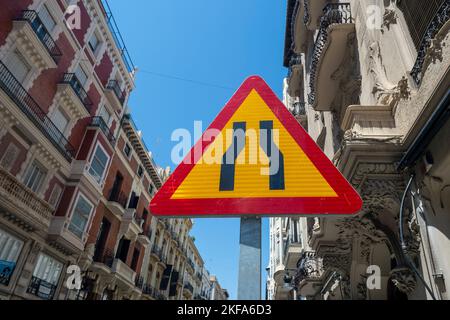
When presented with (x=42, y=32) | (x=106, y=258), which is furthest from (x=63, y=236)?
(x=42, y=32)

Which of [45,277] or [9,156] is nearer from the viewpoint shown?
[9,156]

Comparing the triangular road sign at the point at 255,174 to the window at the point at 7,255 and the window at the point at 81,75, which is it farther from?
Result: the window at the point at 81,75

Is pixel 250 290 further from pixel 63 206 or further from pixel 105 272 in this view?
pixel 105 272

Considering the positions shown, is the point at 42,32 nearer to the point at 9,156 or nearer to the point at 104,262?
the point at 9,156

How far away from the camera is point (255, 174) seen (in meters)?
1.95

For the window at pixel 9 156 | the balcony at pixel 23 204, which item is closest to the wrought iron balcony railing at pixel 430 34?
the balcony at pixel 23 204

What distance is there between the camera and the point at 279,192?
1.87 m

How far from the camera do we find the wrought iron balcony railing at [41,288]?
547 inches

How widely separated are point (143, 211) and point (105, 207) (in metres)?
7.80

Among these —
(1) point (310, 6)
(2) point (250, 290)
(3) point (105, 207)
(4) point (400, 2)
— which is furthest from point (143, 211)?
(2) point (250, 290)

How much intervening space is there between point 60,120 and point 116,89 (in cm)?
673

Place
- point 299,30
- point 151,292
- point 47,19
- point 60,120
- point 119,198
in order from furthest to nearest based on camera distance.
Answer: point 151,292, point 119,198, point 60,120, point 47,19, point 299,30

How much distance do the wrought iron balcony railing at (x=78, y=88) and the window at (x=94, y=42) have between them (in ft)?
12.5
